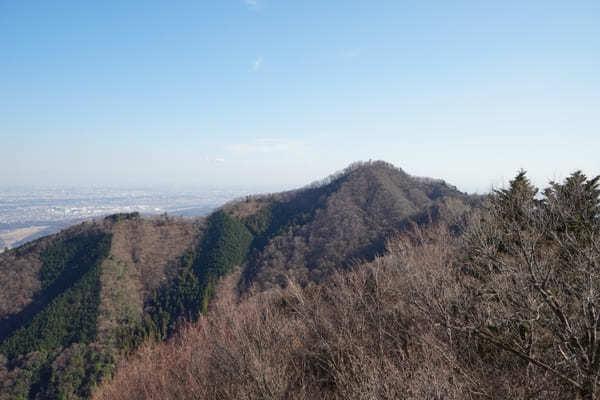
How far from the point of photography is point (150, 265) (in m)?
92.0

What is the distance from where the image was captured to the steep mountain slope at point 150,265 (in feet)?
188

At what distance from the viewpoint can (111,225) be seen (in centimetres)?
9838

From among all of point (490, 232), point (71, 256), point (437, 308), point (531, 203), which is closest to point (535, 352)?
point (437, 308)

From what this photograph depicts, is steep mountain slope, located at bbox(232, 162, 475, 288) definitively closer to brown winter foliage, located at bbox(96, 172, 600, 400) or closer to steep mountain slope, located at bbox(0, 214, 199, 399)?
steep mountain slope, located at bbox(0, 214, 199, 399)

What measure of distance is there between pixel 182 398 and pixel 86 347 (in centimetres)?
6758

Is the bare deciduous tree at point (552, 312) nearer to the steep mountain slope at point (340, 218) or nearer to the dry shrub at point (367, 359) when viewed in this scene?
the dry shrub at point (367, 359)

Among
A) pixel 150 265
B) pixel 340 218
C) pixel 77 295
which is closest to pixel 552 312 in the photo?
pixel 340 218

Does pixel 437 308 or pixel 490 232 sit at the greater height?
pixel 490 232

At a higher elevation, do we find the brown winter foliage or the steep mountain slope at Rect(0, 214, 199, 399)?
the brown winter foliage

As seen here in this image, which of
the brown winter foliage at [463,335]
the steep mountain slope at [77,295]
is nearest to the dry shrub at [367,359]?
the brown winter foliage at [463,335]

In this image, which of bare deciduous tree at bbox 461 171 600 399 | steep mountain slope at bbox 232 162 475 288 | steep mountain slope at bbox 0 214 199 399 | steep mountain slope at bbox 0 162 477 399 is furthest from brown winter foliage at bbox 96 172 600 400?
steep mountain slope at bbox 0 214 199 399

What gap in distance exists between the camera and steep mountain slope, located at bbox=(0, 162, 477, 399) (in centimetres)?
5725

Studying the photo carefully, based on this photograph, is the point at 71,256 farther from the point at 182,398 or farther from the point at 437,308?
the point at 437,308

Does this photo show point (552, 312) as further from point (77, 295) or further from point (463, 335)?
point (77, 295)
